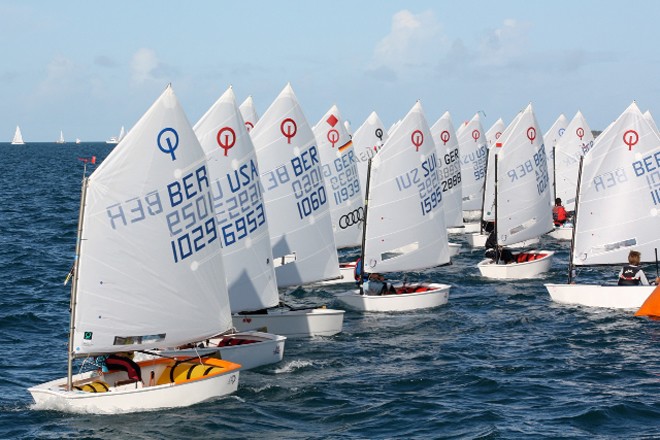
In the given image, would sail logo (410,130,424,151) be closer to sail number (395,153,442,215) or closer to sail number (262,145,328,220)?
sail number (395,153,442,215)

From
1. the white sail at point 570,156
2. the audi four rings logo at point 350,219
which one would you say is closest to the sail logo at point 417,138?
the audi four rings logo at point 350,219

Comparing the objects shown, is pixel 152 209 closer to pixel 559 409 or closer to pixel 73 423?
pixel 73 423

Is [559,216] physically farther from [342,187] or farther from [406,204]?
[406,204]

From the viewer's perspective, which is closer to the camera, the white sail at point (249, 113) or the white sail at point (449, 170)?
the white sail at point (249, 113)

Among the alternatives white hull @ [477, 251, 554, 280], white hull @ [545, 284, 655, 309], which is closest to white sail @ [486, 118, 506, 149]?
white hull @ [477, 251, 554, 280]

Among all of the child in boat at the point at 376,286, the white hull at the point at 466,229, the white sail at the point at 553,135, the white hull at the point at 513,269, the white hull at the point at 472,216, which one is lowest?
the child in boat at the point at 376,286

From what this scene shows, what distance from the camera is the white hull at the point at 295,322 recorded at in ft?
92.5

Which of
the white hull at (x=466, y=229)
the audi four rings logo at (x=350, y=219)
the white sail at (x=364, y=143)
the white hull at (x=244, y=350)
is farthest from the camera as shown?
the white sail at (x=364, y=143)

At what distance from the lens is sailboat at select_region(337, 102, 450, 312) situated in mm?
35062

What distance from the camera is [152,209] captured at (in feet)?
72.9

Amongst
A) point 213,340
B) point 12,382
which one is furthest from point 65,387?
point 213,340

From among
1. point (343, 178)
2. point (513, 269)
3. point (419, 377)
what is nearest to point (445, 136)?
point (343, 178)

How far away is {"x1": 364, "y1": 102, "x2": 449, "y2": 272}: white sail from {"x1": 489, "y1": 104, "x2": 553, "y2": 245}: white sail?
7.07 m

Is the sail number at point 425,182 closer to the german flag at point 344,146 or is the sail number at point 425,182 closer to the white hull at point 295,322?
the german flag at point 344,146
